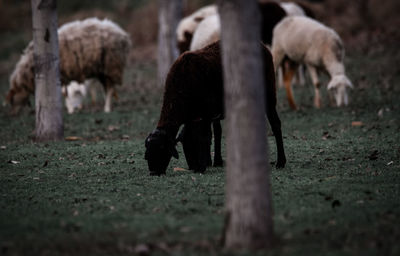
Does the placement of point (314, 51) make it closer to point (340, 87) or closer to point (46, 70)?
point (340, 87)

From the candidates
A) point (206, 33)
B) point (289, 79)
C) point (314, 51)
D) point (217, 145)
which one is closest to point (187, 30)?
point (206, 33)

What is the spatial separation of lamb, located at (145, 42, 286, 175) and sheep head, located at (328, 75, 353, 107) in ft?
20.4

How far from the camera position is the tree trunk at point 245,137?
4.32 m

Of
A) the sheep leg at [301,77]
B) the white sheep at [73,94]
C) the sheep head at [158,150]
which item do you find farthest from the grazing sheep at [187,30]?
the sheep head at [158,150]

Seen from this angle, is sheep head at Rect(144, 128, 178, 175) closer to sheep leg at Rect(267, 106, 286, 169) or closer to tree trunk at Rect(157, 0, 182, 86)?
sheep leg at Rect(267, 106, 286, 169)

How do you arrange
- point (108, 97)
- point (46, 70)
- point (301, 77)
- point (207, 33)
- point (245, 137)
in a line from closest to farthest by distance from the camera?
point (245, 137), point (46, 70), point (207, 33), point (108, 97), point (301, 77)

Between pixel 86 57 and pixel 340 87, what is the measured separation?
6643 mm

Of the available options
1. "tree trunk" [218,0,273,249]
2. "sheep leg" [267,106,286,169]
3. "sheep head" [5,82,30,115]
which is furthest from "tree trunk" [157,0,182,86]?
"tree trunk" [218,0,273,249]

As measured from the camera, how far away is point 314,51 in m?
14.1

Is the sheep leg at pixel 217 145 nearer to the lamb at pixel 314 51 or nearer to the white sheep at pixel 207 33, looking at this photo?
the lamb at pixel 314 51

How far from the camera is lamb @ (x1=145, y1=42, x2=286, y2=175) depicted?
7566 mm

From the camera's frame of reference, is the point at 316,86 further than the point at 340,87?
Yes

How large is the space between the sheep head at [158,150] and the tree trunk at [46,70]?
4.37m

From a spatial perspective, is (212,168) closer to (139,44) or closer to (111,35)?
(111,35)
